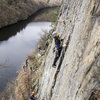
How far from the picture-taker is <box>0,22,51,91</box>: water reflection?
2107 centimetres

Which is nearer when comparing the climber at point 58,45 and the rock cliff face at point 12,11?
the climber at point 58,45

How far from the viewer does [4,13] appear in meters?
41.1

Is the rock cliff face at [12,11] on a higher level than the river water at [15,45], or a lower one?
higher

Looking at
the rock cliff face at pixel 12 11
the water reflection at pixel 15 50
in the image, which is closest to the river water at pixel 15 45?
the water reflection at pixel 15 50

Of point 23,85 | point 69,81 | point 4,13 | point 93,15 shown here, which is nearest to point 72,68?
point 69,81

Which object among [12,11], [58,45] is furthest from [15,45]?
[58,45]

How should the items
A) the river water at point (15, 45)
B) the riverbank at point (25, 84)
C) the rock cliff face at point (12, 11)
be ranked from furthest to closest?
the rock cliff face at point (12, 11) < the river water at point (15, 45) < the riverbank at point (25, 84)

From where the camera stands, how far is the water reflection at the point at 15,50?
2107cm

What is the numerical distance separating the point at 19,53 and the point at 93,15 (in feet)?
79.3

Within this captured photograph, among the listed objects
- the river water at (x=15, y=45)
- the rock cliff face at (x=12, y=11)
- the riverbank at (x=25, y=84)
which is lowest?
the riverbank at (x=25, y=84)

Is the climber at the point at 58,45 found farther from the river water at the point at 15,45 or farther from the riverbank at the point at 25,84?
the river water at the point at 15,45

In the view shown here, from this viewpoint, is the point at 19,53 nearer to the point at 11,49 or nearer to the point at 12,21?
the point at 11,49

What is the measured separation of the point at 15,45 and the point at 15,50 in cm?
256

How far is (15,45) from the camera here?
30.4 m
